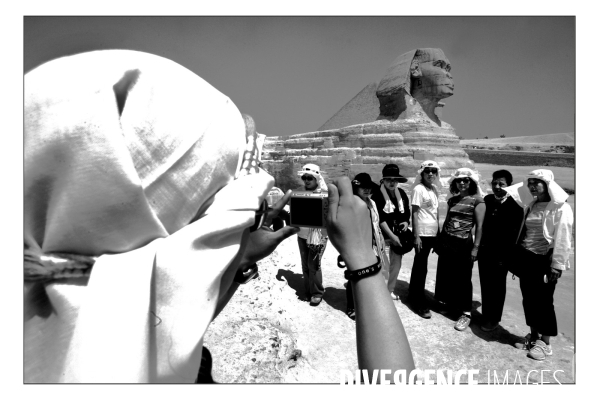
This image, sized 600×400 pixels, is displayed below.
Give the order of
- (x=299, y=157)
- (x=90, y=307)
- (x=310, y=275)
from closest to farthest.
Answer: (x=90, y=307), (x=310, y=275), (x=299, y=157)

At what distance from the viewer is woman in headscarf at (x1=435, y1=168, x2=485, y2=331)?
135 inches

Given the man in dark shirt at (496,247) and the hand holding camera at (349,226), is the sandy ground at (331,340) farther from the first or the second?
the hand holding camera at (349,226)

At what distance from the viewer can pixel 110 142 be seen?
56cm

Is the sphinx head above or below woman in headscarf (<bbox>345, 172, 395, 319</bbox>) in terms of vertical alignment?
→ above

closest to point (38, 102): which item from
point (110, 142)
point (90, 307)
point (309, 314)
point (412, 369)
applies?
point (110, 142)

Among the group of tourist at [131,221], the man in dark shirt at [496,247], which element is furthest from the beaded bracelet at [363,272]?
the man in dark shirt at [496,247]

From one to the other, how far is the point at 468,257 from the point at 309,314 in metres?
1.85

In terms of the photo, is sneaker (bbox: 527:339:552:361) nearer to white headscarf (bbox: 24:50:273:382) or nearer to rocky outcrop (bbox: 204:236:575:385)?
rocky outcrop (bbox: 204:236:575:385)

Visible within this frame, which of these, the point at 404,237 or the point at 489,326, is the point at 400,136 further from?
the point at 489,326

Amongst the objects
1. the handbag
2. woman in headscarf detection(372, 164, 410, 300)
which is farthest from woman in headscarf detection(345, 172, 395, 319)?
the handbag

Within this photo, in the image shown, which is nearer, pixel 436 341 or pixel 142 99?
pixel 142 99

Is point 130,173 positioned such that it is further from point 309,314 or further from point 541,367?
point 541,367

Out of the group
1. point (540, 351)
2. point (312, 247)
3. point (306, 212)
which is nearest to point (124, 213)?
point (306, 212)

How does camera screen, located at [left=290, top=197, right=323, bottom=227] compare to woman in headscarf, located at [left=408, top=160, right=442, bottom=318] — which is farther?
woman in headscarf, located at [left=408, top=160, right=442, bottom=318]
